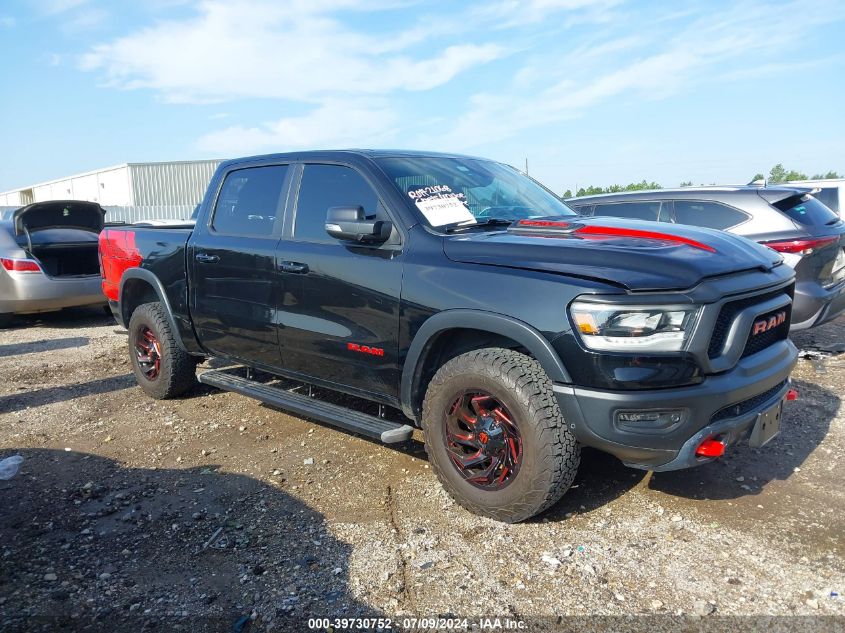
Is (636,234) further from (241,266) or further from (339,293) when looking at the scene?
(241,266)

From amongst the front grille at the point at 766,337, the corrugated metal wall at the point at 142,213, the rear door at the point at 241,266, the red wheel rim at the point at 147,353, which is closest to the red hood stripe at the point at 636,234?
the front grille at the point at 766,337

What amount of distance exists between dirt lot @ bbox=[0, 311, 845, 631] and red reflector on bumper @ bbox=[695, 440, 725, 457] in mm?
499

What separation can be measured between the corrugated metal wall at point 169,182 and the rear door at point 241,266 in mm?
35400

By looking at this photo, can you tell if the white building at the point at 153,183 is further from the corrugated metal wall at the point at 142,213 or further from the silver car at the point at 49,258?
the silver car at the point at 49,258

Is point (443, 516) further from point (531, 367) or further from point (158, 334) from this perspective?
point (158, 334)

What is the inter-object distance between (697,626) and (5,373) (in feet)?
21.9

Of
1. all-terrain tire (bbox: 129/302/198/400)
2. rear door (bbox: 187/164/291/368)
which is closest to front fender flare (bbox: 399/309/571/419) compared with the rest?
rear door (bbox: 187/164/291/368)

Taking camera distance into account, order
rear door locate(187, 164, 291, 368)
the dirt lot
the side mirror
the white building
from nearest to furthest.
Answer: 1. the dirt lot
2. the side mirror
3. rear door locate(187, 164, 291, 368)
4. the white building

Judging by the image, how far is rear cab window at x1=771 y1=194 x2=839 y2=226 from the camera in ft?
18.8

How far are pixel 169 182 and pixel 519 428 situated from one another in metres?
39.8

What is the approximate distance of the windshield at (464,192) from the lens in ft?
12.1

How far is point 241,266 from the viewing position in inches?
171

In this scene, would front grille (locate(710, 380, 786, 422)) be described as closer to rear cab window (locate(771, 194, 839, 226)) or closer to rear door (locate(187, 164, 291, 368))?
rear door (locate(187, 164, 291, 368))

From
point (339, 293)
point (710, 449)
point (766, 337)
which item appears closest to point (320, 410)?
point (339, 293)
